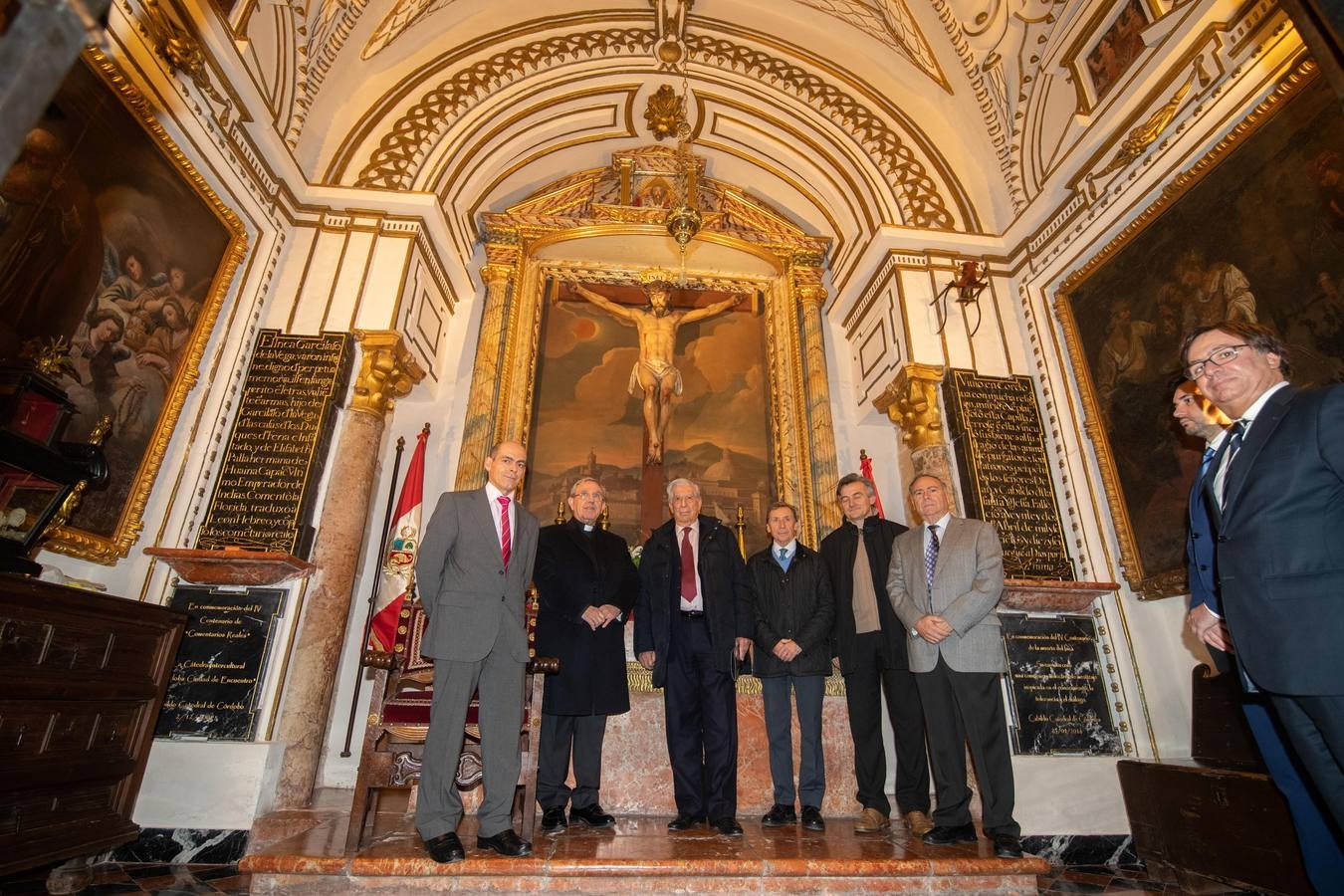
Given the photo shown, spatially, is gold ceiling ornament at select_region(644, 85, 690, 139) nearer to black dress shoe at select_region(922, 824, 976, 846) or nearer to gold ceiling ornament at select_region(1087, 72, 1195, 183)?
gold ceiling ornament at select_region(1087, 72, 1195, 183)

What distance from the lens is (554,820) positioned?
3.21m

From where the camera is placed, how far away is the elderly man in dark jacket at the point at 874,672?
3.43 m

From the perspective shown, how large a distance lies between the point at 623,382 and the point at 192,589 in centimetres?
370

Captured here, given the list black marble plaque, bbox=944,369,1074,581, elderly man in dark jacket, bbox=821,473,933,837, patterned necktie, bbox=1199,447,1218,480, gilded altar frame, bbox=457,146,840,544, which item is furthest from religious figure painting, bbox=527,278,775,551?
patterned necktie, bbox=1199,447,1218,480

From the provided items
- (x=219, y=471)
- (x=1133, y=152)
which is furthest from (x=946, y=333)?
(x=219, y=471)

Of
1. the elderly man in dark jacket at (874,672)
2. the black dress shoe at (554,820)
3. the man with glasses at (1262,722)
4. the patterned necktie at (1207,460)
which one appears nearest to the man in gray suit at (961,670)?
the elderly man in dark jacket at (874,672)

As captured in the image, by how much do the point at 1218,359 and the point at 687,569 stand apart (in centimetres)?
236

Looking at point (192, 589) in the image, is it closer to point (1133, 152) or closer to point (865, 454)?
point (865, 454)

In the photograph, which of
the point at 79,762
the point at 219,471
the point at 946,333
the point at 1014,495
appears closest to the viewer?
the point at 79,762

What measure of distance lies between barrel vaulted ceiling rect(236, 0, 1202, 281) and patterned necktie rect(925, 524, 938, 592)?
3.67 metres

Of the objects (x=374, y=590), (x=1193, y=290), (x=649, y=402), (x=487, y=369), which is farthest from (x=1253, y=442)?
(x=487, y=369)

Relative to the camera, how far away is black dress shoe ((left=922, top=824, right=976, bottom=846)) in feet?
9.84

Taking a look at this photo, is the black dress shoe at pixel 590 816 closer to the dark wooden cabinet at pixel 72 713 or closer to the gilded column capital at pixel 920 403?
the dark wooden cabinet at pixel 72 713

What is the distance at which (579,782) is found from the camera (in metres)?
3.33
